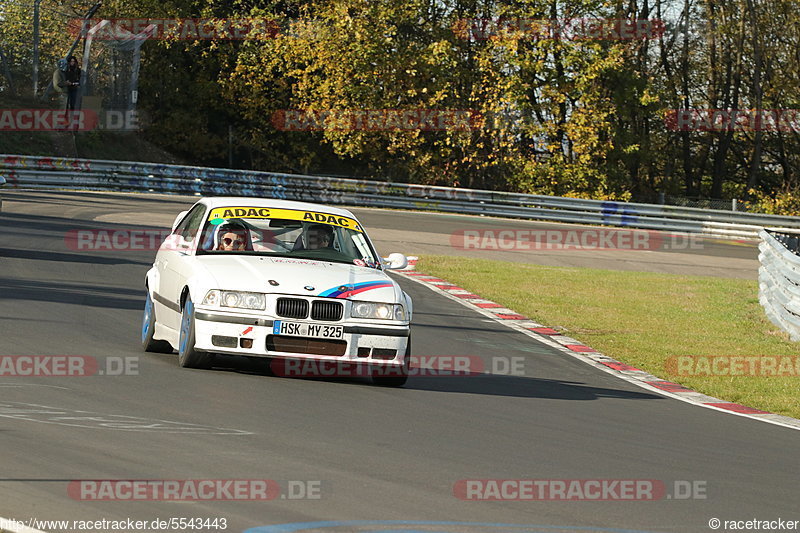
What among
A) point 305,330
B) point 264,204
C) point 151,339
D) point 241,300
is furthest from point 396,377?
point 151,339

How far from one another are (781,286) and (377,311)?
382 inches

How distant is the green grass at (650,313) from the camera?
12.9 meters

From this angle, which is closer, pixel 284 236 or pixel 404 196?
pixel 284 236

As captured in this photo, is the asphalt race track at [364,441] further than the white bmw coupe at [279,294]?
No

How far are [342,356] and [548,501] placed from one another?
11.3 ft

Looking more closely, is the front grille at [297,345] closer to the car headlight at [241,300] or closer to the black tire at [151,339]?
the car headlight at [241,300]

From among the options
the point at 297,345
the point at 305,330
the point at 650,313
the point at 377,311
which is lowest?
the point at 650,313

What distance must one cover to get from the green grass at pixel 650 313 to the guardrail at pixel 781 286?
214 millimetres

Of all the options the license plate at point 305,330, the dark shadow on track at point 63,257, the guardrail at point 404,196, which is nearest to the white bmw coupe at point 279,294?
the license plate at point 305,330

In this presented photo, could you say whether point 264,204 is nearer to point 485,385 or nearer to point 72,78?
point 485,385

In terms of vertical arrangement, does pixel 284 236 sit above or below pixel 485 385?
above

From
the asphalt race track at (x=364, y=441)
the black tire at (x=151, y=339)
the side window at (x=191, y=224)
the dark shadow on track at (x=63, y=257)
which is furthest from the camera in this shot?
the dark shadow on track at (x=63, y=257)

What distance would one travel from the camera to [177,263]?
10.4m

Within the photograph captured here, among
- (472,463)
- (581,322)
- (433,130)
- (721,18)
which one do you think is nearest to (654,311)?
(581,322)
